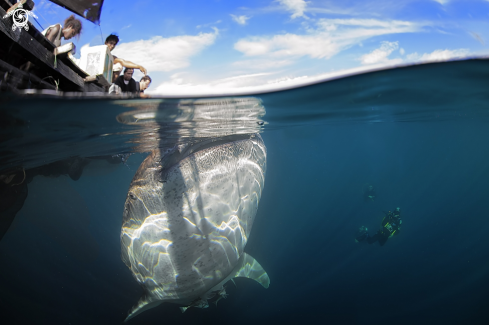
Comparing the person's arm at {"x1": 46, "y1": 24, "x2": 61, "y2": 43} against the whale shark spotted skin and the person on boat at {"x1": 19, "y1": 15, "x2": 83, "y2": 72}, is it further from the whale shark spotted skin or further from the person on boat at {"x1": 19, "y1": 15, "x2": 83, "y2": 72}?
the whale shark spotted skin

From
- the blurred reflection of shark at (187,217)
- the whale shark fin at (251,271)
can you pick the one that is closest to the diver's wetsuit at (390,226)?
the whale shark fin at (251,271)

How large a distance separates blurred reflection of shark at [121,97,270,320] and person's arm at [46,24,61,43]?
2.70m

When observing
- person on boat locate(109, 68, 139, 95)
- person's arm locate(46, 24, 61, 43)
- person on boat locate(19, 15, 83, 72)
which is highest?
person on boat locate(19, 15, 83, 72)

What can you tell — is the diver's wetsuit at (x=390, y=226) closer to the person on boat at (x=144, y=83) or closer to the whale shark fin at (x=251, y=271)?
the whale shark fin at (x=251, y=271)

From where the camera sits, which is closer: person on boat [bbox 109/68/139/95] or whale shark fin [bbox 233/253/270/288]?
person on boat [bbox 109/68/139/95]

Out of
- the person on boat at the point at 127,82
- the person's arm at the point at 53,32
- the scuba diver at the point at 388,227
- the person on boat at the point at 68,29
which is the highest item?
the person on boat at the point at 68,29

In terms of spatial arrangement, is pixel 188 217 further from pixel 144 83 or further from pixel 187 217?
pixel 144 83

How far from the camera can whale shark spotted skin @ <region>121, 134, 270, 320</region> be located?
3.84 m

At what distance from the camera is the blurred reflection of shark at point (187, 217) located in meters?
3.84

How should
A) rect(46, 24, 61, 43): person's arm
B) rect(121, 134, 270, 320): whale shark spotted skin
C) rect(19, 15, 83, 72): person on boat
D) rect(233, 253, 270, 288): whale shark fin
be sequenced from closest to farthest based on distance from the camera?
rect(121, 134, 270, 320): whale shark spotted skin < rect(46, 24, 61, 43): person's arm < rect(19, 15, 83, 72): person on boat < rect(233, 253, 270, 288): whale shark fin

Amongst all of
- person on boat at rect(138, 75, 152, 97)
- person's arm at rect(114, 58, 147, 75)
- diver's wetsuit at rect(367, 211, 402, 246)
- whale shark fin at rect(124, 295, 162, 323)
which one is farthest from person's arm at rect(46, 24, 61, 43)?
diver's wetsuit at rect(367, 211, 402, 246)

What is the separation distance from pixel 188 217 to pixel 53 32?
13.4ft

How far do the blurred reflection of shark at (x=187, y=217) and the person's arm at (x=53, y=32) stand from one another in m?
2.70

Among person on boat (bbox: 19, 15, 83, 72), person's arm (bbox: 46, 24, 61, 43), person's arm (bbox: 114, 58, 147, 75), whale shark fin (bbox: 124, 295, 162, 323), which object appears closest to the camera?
person's arm (bbox: 46, 24, 61, 43)
